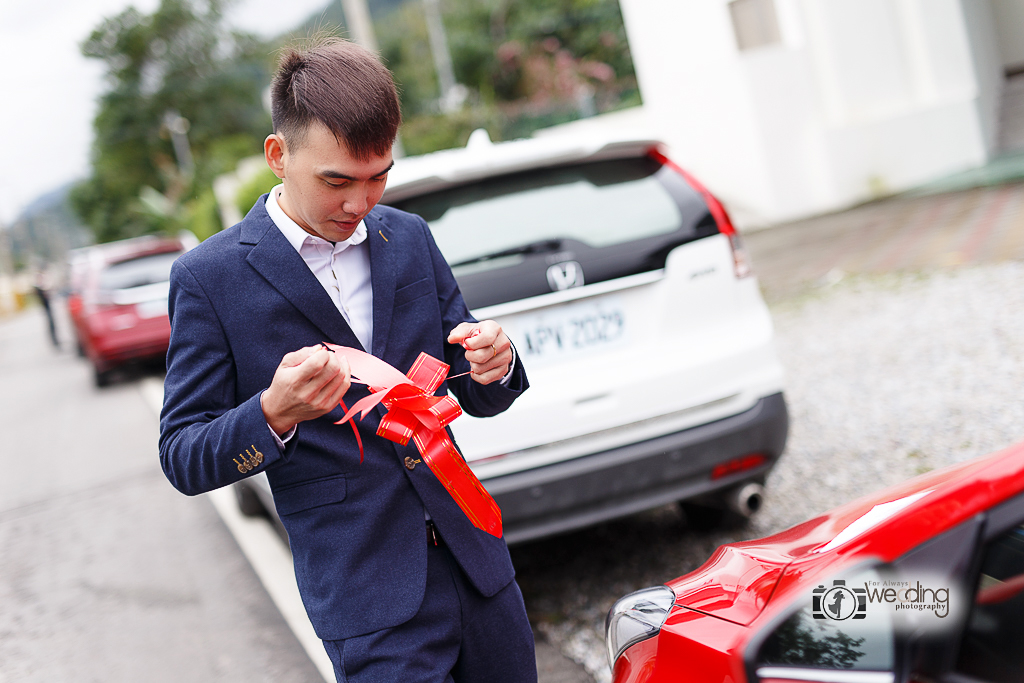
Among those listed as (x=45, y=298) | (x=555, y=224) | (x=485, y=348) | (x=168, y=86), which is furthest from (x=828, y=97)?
(x=168, y=86)

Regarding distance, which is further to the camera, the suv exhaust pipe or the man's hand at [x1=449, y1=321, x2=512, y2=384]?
the suv exhaust pipe

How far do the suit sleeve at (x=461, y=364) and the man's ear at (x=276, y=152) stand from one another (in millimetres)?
343

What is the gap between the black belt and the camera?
1733mm

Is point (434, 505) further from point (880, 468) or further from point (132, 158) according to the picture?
point (132, 158)

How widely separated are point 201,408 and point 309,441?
0.20 metres

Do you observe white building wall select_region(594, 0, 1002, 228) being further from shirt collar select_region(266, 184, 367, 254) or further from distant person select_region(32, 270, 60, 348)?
distant person select_region(32, 270, 60, 348)

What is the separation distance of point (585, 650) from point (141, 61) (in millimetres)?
54483

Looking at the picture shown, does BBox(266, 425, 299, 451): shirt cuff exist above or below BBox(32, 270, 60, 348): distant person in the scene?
above

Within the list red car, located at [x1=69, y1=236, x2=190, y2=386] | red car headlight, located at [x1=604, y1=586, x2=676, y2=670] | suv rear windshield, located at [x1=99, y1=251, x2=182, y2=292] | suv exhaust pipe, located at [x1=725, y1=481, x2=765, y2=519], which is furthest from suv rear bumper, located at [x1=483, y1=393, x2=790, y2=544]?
suv rear windshield, located at [x1=99, y1=251, x2=182, y2=292]

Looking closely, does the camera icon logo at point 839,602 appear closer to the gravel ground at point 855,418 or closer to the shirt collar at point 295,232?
the shirt collar at point 295,232

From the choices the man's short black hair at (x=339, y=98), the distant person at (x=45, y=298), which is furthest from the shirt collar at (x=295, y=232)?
the distant person at (x=45, y=298)

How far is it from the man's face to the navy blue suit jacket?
3.5 inches

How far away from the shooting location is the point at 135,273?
11.1 meters

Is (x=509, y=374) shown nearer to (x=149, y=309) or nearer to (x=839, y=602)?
(x=839, y=602)
